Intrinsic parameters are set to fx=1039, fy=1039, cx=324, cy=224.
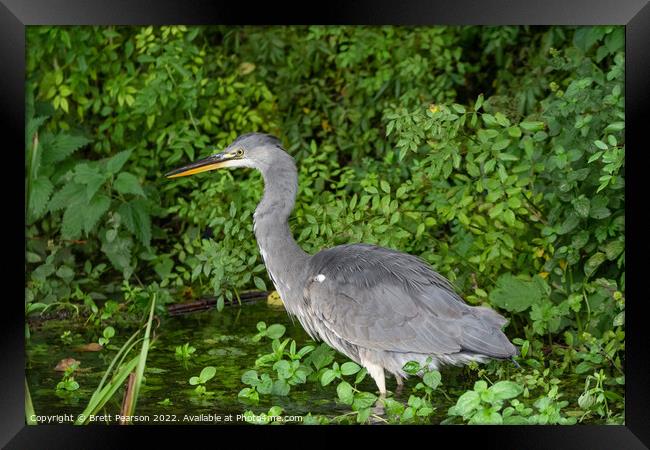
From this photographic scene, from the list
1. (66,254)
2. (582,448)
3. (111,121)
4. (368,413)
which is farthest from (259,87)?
(582,448)

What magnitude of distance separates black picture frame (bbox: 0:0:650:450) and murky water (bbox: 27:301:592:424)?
1.29 feet

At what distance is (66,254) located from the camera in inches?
242

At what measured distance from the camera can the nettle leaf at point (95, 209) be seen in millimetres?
5699

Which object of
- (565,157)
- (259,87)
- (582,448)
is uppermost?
(259,87)

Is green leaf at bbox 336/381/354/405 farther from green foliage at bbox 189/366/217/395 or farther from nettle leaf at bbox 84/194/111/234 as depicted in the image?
nettle leaf at bbox 84/194/111/234

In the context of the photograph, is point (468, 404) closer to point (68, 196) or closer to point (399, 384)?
point (399, 384)

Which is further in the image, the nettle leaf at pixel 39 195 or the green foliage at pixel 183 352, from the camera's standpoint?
the nettle leaf at pixel 39 195

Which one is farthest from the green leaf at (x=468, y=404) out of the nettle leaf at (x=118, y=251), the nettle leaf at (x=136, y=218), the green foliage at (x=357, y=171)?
the nettle leaf at (x=118, y=251)

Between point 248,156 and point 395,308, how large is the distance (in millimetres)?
1030

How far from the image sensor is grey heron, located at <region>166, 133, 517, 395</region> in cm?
445

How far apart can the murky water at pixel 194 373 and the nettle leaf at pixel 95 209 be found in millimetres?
594

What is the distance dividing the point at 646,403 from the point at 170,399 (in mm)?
2098

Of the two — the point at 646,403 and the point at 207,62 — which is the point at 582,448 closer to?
the point at 646,403

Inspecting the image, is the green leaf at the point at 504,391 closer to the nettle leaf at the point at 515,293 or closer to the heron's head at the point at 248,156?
the nettle leaf at the point at 515,293
